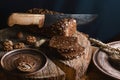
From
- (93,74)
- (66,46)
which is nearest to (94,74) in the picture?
(93,74)

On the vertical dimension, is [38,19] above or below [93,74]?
above

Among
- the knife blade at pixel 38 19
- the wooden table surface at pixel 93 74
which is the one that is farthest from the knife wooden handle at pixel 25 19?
the wooden table surface at pixel 93 74

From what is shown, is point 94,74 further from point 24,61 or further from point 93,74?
point 24,61

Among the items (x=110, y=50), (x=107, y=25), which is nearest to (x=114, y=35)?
(x=107, y=25)

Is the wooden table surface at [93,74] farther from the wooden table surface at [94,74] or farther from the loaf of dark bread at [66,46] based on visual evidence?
the loaf of dark bread at [66,46]

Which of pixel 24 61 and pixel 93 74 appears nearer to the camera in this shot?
pixel 24 61

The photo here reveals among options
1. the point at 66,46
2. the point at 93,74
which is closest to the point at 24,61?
the point at 66,46
